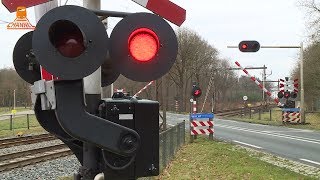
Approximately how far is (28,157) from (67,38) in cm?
1396

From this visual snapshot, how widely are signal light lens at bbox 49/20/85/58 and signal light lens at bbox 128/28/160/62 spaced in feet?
0.89

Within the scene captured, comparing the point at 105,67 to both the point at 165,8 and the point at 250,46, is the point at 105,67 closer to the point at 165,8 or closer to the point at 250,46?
the point at 165,8

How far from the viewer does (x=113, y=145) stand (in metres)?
2.28

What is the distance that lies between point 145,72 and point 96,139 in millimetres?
427

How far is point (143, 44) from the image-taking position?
2369 mm

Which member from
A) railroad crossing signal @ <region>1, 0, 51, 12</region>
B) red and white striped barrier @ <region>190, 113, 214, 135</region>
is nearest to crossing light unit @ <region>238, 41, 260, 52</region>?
red and white striped barrier @ <region>190, 113, 214, 135</region>

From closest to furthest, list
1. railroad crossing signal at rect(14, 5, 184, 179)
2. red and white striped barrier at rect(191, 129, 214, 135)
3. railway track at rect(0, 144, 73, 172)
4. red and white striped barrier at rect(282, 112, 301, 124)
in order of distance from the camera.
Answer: railroad crossing signal at rect(14, 5, 184, 179) < railway track at rect(0, 144, 73, 172) < red and white striped barrier at rect(191, 129, 214, 135) < red and white striped barrier at rect(282, 112, 301, 124)

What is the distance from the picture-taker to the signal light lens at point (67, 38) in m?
2.15

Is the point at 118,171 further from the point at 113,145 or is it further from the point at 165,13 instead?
the point at 165,13

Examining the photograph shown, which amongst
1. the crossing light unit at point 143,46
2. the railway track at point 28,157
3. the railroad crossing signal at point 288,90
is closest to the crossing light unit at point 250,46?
the railroad crossing signal at point 288,90

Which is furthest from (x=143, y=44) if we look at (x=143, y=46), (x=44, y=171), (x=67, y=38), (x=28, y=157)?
(x=28, y=157)

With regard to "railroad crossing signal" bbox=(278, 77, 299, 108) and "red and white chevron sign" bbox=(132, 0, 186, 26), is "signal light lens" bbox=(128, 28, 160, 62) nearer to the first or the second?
"red and white chevron sign" bbox=(132, 0, 186, 26)

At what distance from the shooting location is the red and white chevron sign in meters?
2.51

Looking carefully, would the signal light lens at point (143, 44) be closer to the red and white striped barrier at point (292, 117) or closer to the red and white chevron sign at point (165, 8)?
the red and white chevron sign at point (165, 8)
